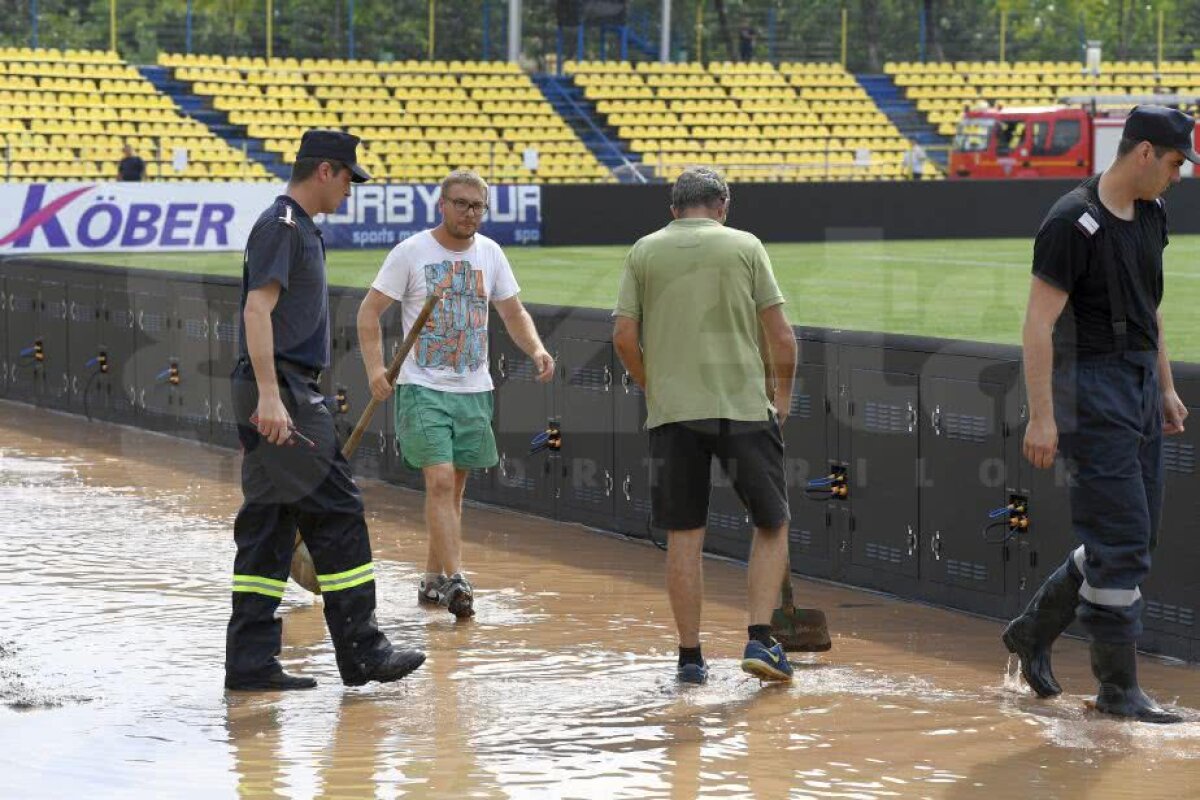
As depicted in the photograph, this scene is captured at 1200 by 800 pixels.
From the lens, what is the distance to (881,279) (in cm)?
2916

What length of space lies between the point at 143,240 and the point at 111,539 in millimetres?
22497

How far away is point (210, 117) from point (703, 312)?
34.2 metres

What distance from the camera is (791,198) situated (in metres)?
38.3

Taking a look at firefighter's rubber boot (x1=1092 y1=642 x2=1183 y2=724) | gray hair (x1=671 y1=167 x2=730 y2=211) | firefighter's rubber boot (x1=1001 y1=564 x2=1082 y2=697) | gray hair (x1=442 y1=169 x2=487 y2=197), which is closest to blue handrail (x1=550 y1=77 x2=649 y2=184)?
gray hair (x1=442 y1=169 x2=487 y2=197)

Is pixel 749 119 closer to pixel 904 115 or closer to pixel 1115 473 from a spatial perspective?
pixel 904 115

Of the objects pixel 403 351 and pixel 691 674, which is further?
pixel 403 351

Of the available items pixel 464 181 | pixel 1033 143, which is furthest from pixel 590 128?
pixel 464 181

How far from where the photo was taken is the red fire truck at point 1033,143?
47.3m

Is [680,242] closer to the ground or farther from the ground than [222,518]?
farther from the ground

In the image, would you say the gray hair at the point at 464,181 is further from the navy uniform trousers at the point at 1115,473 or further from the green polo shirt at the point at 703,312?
the navy uniform trousers at the point at 1115,473

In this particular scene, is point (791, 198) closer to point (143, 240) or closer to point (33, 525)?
point (143, 240)

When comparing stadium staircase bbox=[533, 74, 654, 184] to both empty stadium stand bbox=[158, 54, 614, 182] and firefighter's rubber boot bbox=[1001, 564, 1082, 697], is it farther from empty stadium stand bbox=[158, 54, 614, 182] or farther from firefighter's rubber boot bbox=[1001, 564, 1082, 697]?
firefighter's rubber boot bbox=[1001, 564, 1082, 697]

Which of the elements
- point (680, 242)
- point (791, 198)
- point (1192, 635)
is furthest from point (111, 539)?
point (791, 198)

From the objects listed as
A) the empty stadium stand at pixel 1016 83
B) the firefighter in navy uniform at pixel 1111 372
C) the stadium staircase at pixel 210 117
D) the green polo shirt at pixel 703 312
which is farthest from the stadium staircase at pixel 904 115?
the firefighter in navy uniform at pixel 1111 372
